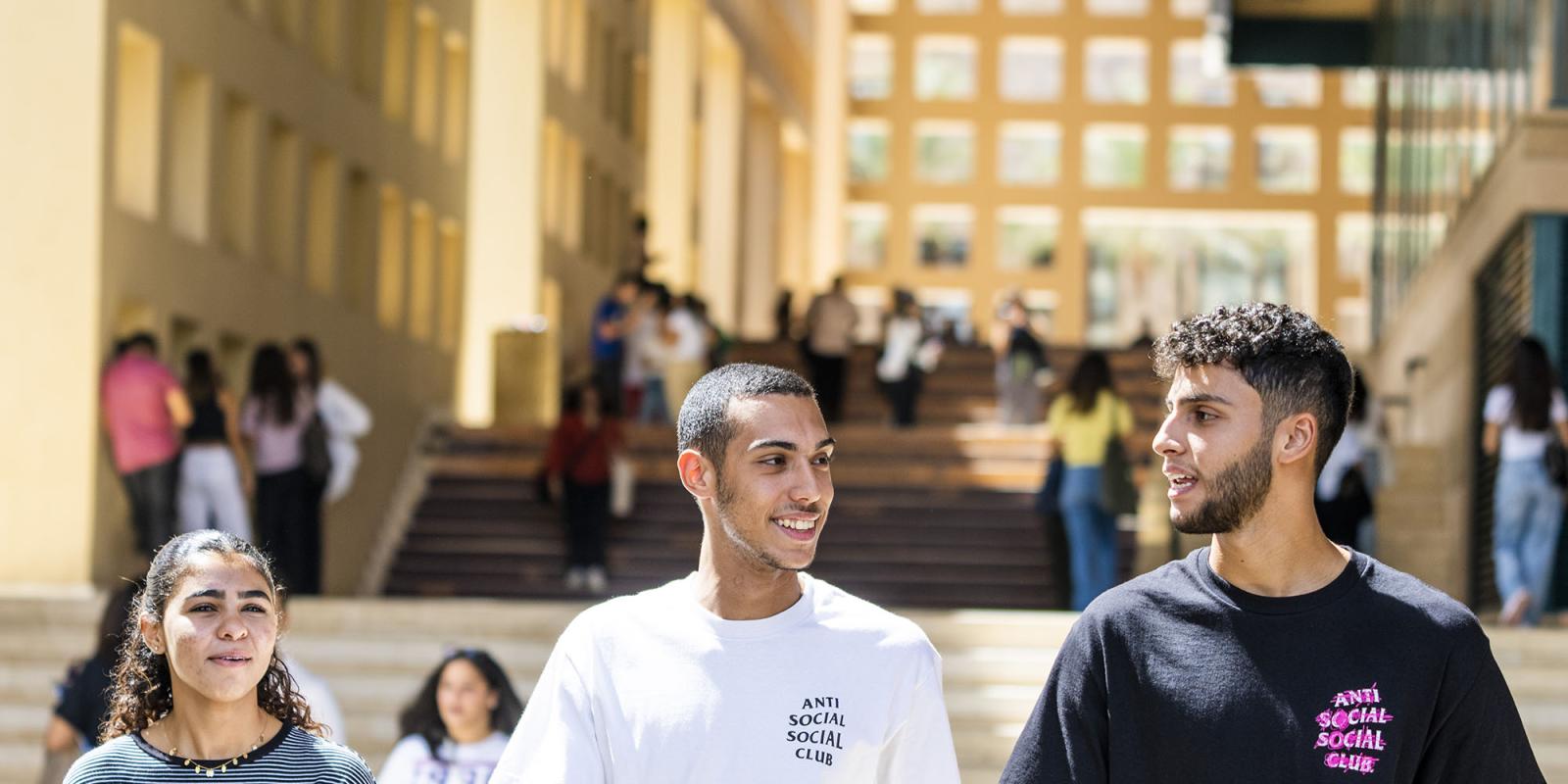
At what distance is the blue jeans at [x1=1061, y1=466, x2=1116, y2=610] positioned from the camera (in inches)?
695

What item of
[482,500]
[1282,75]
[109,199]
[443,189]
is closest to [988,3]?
[1282,75]

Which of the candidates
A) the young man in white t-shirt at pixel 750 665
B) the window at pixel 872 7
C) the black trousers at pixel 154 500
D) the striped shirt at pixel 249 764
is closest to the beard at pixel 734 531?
the young man in white t-shirt at pixel 750 665

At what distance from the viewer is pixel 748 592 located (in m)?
4.74

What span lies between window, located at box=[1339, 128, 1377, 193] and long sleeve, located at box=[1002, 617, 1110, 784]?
212 feet

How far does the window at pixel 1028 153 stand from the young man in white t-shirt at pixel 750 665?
63.2 meters

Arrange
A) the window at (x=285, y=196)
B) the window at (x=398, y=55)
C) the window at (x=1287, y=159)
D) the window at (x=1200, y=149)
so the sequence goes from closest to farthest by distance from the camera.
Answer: the window at (x=285, y=196) → the window at (x=398, y=55) → the window at (x=1287, y=159) → the window at (x=1200, y=149)

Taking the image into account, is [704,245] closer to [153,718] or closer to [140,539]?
[140,539]

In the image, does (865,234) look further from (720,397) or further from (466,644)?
(720,397)

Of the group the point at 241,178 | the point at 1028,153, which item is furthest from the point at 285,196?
the point at 1028,153

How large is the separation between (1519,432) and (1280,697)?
12090 mm

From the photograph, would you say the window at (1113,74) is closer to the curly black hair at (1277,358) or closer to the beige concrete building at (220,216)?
the beige concrete building at (220,216)

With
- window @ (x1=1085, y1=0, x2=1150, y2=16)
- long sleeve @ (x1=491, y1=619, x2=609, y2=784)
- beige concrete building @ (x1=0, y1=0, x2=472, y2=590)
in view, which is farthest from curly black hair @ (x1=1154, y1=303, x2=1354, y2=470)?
window @ (x1=1085, y1=0, x2=1150, y2=16)

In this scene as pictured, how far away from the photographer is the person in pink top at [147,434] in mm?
17656

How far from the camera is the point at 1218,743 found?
430 cm
